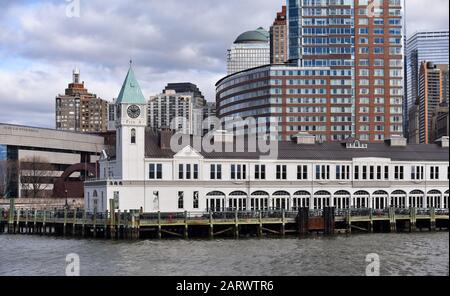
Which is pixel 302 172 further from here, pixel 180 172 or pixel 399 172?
pixel 180 172

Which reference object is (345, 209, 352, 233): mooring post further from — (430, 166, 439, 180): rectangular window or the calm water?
(430, 166, 439, 180): rectangular window

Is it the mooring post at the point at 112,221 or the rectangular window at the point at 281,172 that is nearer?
the mooring post at the point at 112,221

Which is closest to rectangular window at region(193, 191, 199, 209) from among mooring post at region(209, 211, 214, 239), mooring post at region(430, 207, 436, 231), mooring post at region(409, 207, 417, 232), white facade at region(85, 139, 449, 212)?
white facade at region(85, 139, 449, 212)

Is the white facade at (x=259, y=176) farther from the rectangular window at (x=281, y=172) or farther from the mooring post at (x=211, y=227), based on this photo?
the mooring post at (x=211, y=227)

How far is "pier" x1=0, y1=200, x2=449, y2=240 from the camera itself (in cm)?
7450

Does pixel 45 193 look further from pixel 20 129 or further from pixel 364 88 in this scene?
pixel 364 88

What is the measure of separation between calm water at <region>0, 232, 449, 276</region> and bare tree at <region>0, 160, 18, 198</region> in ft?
251

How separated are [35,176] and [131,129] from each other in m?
69.4

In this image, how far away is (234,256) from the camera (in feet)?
194

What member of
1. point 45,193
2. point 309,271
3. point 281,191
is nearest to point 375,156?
point 281,191

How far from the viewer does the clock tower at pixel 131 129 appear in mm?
83500

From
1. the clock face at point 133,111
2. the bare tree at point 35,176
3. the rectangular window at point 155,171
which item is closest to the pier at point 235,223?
the rectangular window at point 155,171

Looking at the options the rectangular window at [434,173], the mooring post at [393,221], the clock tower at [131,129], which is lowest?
the mooring post at [393,221]

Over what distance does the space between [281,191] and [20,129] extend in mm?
87836
